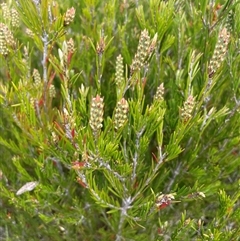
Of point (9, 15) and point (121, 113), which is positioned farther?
point (9, 15)

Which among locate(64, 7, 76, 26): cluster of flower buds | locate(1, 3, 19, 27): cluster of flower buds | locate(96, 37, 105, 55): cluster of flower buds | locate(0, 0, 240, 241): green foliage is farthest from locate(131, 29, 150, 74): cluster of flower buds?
locate(1, 3, 19, 27): cluster of flower buds

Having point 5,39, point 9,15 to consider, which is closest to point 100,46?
point 5,39

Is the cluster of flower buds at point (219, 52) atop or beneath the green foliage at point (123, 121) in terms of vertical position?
atop

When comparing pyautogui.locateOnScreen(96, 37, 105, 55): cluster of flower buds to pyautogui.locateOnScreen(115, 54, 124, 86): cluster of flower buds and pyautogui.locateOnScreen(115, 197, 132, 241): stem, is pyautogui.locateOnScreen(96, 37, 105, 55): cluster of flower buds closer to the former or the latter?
pyautogui.locateOnScreen(115, 54, 124, 86): cluster of flower buds

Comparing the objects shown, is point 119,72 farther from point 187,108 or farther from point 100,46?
point 187,108

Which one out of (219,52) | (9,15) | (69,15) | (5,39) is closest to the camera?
(219,52)

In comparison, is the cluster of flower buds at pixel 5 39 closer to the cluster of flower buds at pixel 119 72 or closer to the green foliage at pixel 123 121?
the green foliage at pixel 123 121

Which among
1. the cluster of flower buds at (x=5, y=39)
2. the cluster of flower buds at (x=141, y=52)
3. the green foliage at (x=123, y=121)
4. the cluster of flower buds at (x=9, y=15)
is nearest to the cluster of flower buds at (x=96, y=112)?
the green foliage at (x=123, y=121)

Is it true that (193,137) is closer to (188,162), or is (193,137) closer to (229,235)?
(188,162)
